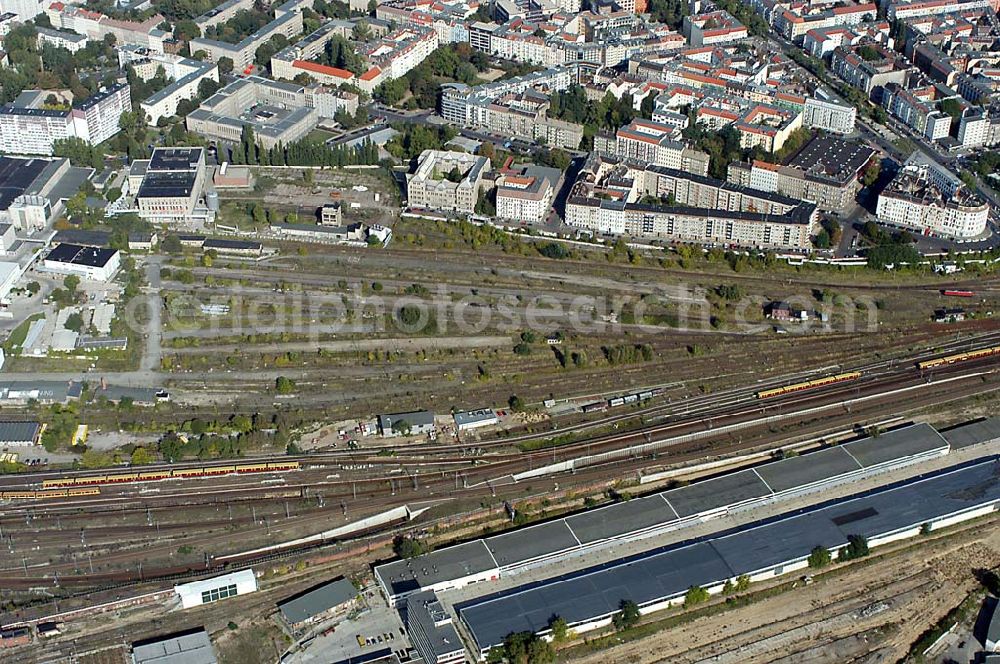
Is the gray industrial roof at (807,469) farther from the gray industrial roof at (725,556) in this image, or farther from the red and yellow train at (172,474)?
the red and yellow train at (172,474)

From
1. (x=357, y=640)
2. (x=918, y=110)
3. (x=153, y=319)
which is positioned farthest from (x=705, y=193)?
(x=357, y=640)

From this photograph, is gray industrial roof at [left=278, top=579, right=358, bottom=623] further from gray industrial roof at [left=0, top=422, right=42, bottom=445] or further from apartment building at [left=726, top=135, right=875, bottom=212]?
apartment building at [left=726, top=135, right=875, bottom=212]

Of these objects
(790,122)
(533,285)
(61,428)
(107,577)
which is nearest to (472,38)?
(790,122)

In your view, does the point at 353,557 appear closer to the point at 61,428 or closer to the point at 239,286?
the point at 61,428

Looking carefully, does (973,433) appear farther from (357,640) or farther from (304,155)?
(304,155)

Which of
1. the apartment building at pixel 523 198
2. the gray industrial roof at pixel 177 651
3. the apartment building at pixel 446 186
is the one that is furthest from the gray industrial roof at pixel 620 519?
the apartment building at pixel 446 186

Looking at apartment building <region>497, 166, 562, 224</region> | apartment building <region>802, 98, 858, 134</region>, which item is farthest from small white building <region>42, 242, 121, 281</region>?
apartment building <region>802, 98, 858, 134</region>
